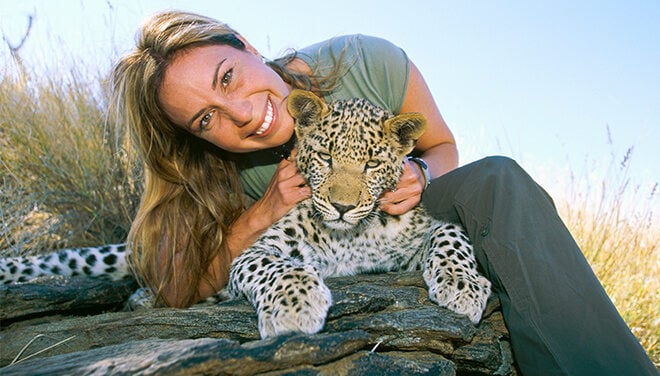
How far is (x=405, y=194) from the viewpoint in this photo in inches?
170

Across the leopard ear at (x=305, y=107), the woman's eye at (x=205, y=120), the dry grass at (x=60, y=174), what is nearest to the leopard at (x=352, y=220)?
the leopard ear at (x=305, y=107)

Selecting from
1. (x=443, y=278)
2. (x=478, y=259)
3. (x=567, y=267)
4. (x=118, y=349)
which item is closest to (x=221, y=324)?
(x=118, y=349)

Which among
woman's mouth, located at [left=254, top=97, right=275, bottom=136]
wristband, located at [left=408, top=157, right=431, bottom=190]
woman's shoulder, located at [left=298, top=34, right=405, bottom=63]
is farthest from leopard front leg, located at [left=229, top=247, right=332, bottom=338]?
woman's shoulder, located at [left=298, top=34, right=405, bottom=63]

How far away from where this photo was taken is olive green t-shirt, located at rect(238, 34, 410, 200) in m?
4.80

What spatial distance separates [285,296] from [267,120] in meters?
1.37

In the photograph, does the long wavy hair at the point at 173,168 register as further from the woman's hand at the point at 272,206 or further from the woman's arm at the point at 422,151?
the woman's arm at the point at 422,151

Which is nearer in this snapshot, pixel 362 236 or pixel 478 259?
pixel 478 259

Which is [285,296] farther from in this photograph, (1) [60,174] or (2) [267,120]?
(1) [60,174]

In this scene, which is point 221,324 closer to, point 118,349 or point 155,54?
point 118,349

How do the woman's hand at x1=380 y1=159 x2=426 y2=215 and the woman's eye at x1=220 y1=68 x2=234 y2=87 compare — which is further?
the woman's hand at x1=380 y1=159 x2=426 y2=215

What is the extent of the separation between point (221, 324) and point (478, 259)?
144cm

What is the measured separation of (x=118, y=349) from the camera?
2596 mm

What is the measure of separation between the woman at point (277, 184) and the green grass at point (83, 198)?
6.43 feet

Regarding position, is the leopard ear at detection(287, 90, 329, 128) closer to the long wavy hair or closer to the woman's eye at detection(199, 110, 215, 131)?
the long wavy hair
